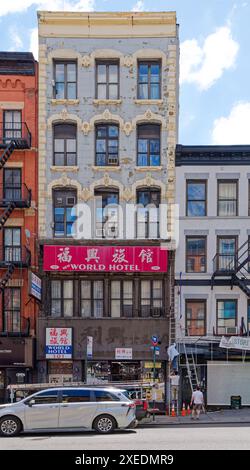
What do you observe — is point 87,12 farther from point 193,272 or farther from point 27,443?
point 27,443

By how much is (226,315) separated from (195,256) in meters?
3.22

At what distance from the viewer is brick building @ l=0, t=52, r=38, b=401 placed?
3366 centimetres

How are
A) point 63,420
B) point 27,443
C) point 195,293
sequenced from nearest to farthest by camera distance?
point 27,443
point 63,420
point 195,293

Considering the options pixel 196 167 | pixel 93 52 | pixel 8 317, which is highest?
pixel 93 52

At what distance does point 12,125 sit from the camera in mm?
Result: 35031

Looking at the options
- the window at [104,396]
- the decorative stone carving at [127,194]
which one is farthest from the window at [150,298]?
the window at [104,396]

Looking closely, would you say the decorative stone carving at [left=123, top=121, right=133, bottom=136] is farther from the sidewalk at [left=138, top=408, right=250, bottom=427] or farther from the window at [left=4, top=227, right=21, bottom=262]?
the sidewalk at [left=138, top=408, right=250, bottom=427]

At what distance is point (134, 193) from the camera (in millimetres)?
34844

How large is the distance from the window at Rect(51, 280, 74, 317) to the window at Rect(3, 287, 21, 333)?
66.4 inches

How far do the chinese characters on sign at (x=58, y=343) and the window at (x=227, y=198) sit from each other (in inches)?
374

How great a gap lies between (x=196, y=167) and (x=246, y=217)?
11.3 feet

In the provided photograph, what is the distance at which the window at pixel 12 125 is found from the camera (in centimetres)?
3494

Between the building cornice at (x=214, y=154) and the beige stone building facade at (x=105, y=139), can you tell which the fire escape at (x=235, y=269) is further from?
the building cornice at (x=214, y=154)

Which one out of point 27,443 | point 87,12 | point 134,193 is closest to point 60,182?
point 134,193
